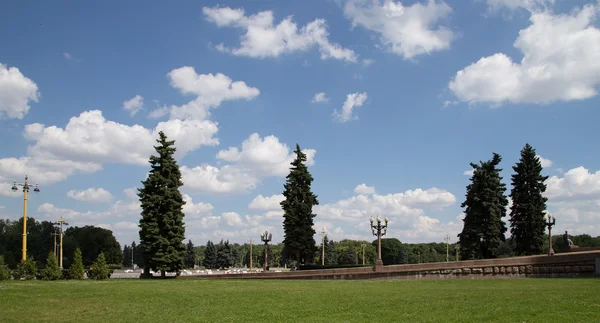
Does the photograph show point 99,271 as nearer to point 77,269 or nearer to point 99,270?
point 99,270

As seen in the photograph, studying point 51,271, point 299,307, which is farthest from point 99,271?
point 299,307

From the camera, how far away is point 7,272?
2830cm

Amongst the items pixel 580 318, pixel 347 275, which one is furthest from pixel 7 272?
pixel 580 318

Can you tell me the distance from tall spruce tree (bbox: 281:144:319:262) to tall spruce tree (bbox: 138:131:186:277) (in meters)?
12.1

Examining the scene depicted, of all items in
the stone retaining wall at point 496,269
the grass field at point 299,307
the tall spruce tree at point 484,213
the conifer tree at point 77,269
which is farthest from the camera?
the tall spruce tree at point 484,213

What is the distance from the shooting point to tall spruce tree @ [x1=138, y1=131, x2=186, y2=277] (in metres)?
38.3

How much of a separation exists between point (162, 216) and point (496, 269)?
81.1 feet

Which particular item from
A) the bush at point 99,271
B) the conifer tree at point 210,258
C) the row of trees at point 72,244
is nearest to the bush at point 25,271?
the bush at point 99,271

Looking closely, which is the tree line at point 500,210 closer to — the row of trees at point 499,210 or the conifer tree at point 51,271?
the row of trees at point 499,210

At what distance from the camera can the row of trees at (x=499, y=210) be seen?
4462 cm

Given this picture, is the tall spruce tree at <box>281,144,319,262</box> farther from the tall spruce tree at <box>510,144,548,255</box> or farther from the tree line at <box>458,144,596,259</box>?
the tall spruce tree at <box>510,144,548,255</box>

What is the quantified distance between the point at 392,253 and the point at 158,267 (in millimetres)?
95577

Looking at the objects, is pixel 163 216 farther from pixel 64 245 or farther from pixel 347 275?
pixel 64 245

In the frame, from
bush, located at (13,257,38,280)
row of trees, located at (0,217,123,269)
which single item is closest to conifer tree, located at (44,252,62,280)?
bush, located at (13,257,38,280)
